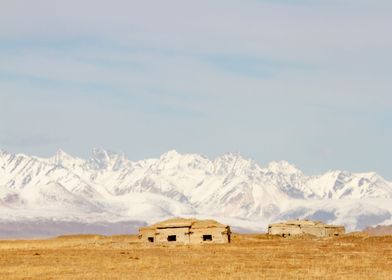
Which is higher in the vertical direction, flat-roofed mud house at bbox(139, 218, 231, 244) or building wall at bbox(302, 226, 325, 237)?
building wall at bbox(302, 226, 325, 237)

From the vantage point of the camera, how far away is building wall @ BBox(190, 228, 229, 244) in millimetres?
133000

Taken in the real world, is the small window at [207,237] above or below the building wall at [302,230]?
below

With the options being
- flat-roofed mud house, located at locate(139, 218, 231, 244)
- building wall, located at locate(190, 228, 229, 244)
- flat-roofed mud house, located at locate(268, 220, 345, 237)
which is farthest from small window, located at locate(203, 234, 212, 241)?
flat-roofed mud house, located at locate(268, 220, 345, 237)

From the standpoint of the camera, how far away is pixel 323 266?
7494cm

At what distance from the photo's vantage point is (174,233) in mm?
137625

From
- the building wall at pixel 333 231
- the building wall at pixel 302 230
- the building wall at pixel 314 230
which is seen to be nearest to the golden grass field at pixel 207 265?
the building wall at pixel 302 230

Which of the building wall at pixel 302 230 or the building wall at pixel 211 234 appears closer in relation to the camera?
the building wall at pixel 211 234

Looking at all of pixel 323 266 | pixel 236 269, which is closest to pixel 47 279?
pixel 236 269

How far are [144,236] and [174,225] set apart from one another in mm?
6000

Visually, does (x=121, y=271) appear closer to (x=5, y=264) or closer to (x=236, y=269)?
(x=236, y=269)

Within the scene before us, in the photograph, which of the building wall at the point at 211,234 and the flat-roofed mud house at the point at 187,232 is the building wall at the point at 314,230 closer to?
the flat-roofed mud house at the point at 187,232

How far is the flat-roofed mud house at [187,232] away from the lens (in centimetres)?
13362

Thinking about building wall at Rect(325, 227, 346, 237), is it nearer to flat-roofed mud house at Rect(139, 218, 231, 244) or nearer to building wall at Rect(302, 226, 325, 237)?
building wall at Rect(302, 226, 325, 237)


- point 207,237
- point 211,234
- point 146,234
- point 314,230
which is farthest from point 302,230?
point 146,234
